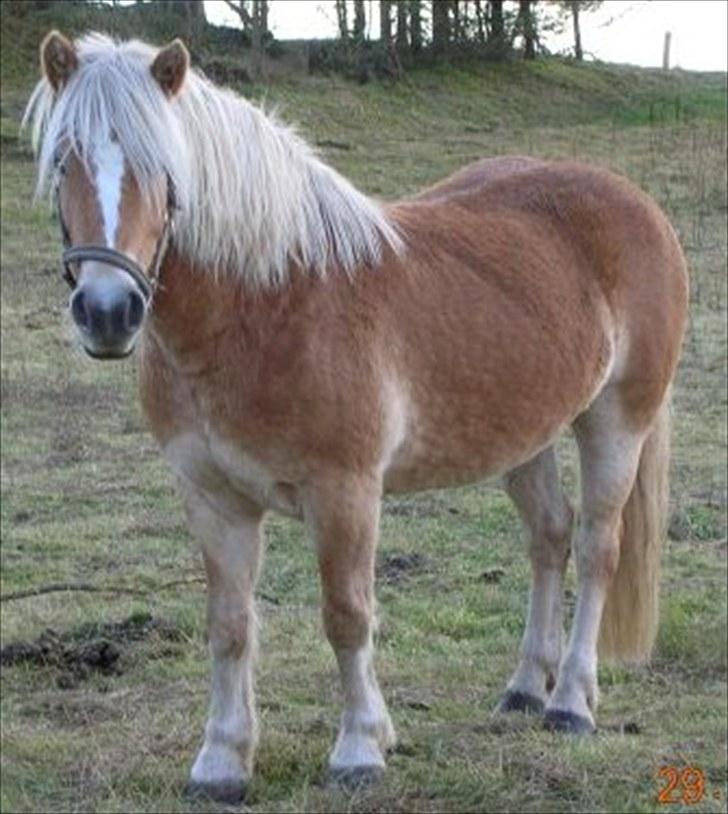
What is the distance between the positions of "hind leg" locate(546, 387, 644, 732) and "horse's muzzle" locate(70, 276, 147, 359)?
6.90 ft

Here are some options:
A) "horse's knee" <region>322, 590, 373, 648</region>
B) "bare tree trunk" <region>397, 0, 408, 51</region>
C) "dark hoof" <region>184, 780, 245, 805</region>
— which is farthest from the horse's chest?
"bare tree trunk" <region>397, 0, 408, 51</region>

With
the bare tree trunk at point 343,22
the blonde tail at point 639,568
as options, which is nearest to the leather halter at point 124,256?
the blonde tail at point 639,568

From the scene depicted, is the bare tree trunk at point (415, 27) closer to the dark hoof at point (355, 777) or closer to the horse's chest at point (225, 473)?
the horse's chest at point (225, 473)

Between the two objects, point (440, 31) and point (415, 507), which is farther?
point (440, 31)

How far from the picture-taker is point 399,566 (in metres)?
7.36

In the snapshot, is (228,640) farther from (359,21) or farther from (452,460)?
(359,21)

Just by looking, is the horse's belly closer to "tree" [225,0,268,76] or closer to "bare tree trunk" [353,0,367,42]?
"tree" [225,0,268,76]

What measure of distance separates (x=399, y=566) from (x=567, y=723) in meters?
2.26

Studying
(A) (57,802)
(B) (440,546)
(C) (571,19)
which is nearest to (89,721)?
(A) (57,802)

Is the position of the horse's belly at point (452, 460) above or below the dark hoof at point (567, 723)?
above

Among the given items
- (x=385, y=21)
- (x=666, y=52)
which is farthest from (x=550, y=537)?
(x=666, y=52)

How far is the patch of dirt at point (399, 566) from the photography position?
23.6 ft

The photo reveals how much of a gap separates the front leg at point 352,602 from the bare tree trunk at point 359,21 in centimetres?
1713

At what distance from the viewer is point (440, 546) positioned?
25.2 feet
